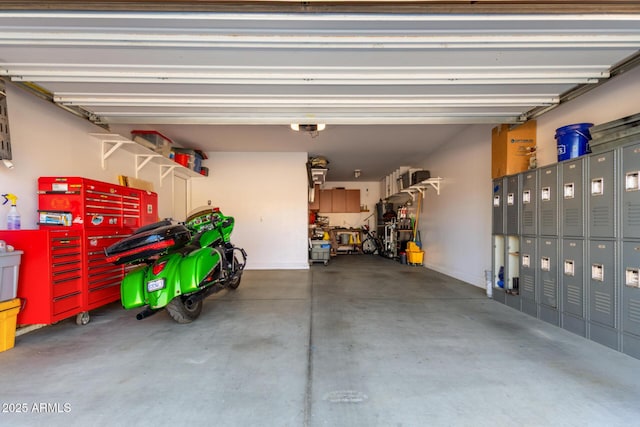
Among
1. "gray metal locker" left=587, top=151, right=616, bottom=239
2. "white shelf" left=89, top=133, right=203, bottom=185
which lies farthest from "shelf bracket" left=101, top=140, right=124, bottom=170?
"gray metal locker" left=587, top=151, right=616, bottom=239

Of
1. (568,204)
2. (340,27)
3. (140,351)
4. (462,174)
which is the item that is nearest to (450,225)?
(462,174)

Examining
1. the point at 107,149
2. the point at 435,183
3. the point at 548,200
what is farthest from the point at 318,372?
the point at 435,183

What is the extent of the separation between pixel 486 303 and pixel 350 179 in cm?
752

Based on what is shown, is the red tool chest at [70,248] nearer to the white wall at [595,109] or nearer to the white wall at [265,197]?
the white wall at [265,197]

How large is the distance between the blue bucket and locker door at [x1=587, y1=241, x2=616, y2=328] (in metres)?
0.91

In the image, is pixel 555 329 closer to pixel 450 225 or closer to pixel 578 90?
pixel 578 90

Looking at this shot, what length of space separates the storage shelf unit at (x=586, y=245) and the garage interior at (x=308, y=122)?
9cm

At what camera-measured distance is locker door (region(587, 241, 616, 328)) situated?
93.0 inches

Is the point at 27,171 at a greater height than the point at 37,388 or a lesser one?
greater

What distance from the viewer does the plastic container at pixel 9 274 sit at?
222cm

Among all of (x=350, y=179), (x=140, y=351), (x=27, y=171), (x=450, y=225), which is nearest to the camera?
(x=140, y=351)

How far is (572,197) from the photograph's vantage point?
2.73m

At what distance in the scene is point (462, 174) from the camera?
526cm

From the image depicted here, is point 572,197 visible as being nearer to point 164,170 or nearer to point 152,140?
point 152,140
